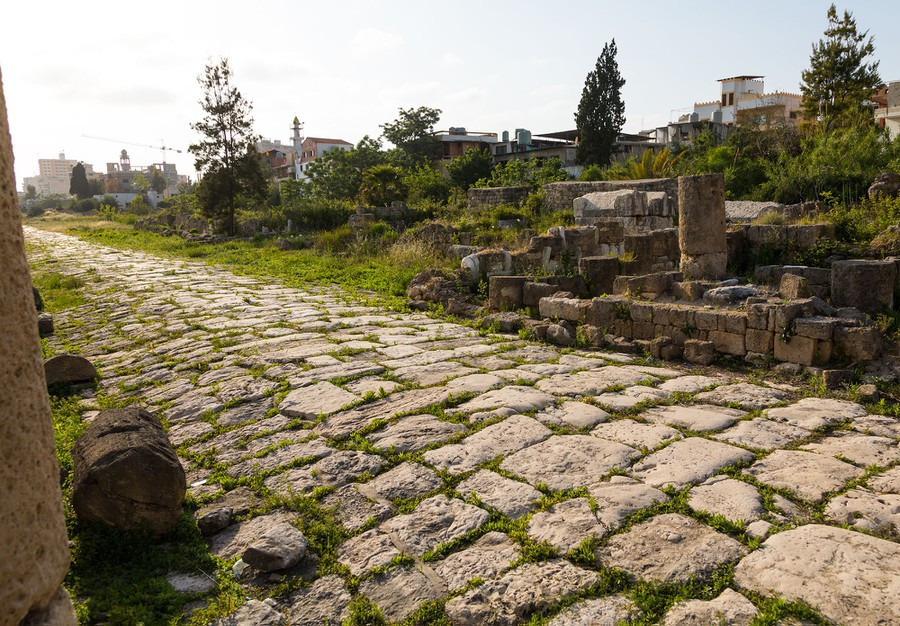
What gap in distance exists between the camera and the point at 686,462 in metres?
4.02

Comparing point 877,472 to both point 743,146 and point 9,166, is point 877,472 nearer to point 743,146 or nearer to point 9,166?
point 9,166

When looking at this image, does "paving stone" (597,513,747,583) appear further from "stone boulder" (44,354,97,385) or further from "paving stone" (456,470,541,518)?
"stone boulder" (44,354,97,385)

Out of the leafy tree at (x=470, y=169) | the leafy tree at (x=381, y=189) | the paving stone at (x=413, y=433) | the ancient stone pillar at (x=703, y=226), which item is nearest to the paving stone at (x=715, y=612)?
the paving stone at (x=413, y=433)

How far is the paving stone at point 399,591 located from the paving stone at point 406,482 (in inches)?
27.7

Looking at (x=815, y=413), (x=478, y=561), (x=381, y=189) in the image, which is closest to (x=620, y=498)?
(x=478, y=561)

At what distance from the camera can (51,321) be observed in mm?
10078

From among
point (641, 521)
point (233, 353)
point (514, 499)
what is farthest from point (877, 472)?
point (233, 353)

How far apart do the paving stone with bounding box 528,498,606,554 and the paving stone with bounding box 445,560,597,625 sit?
160 mm

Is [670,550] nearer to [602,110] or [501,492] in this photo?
[501,492]

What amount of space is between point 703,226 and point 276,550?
855 cm

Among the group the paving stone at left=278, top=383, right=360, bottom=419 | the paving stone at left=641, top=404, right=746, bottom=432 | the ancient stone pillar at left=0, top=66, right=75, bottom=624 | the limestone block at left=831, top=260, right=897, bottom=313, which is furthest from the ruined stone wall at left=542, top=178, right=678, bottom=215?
the ancient stone pillar at left=0, top=66, right=75, bottom=624

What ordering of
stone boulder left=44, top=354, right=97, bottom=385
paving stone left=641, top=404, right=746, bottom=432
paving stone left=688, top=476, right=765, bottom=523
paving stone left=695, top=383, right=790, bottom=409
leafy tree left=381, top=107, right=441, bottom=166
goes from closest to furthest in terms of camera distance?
paving stone left=688, top=476, right=765, bottom=523 < paving stone left=641, top=404, right=746, bottom=432 < paving stone left=695, top=383, right=790, bottom=409 < stone boulder left=44, top=354, right=97, bottom=385 < leafy tree left=381, top=107, right=441, bottom=166

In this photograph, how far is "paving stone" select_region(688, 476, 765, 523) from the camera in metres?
3.37

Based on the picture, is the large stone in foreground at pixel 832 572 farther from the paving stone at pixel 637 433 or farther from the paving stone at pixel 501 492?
the paving stone at pixel 637 433
